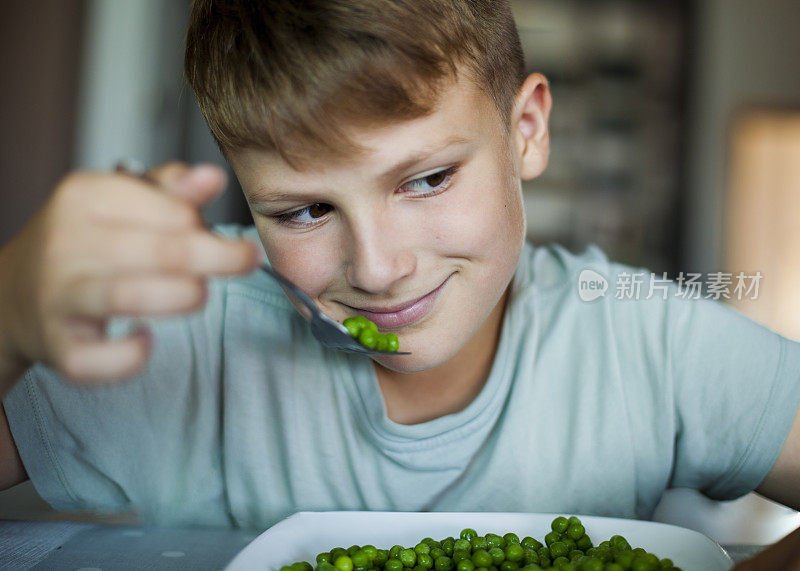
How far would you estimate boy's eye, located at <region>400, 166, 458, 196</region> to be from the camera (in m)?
0.77

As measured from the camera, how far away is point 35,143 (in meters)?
2.64

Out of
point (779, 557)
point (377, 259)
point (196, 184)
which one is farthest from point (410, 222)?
point (779, 557)

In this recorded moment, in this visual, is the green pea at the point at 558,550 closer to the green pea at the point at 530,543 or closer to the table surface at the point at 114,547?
the green pea at the point at 530,543

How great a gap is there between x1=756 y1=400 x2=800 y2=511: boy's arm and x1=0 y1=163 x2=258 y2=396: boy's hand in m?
0.82

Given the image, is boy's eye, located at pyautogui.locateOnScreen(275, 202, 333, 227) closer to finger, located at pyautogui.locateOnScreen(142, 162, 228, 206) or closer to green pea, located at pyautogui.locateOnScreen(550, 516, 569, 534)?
finger, located at pyautogui.locateOnScreen(142, 162, 228, 206)

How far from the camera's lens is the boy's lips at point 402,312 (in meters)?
0.84

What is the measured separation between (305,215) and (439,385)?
1.25 ft

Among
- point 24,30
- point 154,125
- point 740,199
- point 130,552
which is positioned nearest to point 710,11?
point 740,199

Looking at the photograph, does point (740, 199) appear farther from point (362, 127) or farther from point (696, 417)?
point (362, 127)

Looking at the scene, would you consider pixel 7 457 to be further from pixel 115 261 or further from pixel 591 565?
pixel 591 565

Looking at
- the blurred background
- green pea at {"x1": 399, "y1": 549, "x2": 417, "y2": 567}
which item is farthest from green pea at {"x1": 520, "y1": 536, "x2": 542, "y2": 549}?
the blurred background

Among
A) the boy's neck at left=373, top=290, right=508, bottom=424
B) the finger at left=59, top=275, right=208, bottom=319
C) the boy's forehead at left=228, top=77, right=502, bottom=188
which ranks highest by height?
the boy's forehead at left=228, top=77, right=502, bottom=188

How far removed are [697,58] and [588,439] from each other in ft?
10.9

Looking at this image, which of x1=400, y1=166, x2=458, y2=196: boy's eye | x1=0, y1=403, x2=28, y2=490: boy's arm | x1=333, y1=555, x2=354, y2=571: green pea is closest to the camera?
x1=333, y1=555, x2=354, y2=571: green pea
